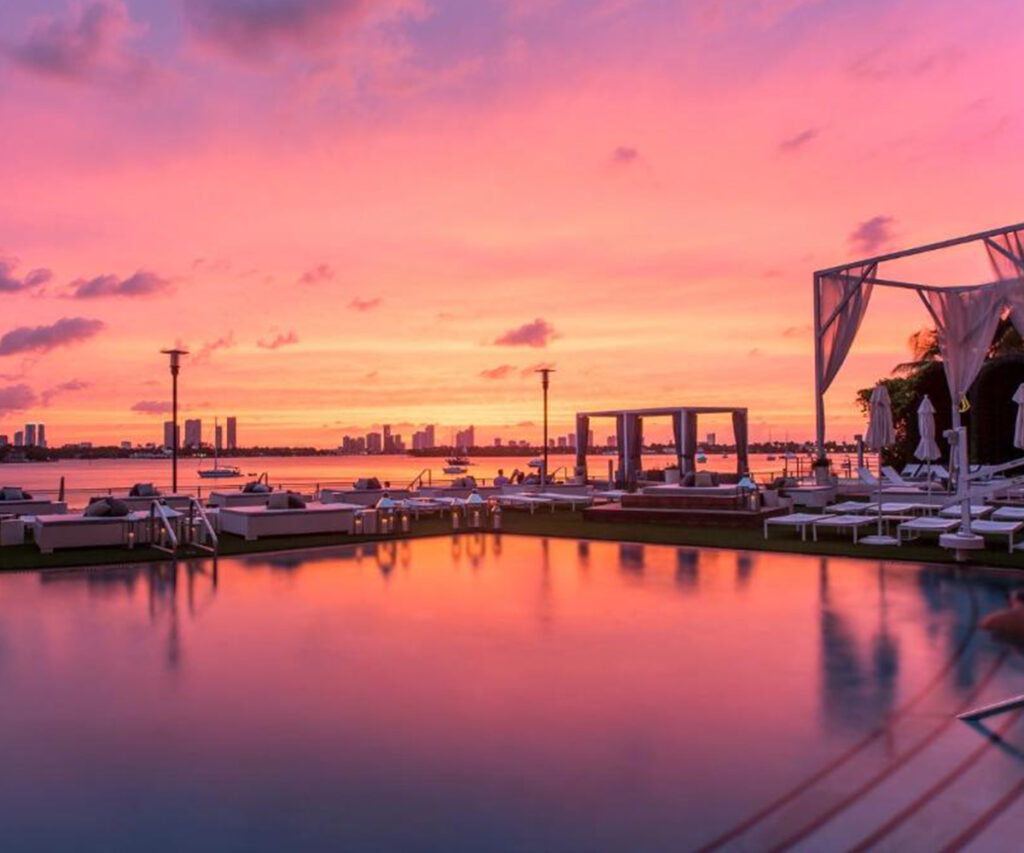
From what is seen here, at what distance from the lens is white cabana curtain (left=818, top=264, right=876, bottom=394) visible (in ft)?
54.3

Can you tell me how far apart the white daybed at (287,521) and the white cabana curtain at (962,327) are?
12.8 metres

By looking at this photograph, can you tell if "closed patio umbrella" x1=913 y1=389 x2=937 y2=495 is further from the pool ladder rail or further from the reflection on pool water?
the pool ladder rail

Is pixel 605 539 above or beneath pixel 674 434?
beneath

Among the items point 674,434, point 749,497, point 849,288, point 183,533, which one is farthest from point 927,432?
point 183,533

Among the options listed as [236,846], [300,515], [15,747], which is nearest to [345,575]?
[300,515]

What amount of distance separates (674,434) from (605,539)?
12641mm

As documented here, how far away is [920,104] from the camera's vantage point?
12492 mm

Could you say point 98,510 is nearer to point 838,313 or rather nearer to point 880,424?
point 880,424

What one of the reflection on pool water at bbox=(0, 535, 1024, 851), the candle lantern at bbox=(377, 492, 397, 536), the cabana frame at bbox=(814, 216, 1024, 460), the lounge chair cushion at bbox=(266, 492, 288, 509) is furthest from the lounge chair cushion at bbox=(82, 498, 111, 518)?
the cabana frame at bbox=(814, 216, 1024, 460)

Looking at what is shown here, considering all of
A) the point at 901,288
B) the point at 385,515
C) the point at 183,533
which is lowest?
the point at 183,533

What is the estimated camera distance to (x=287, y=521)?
12.4 meters

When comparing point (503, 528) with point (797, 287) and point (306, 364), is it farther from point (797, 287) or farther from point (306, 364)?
point (306, 364)

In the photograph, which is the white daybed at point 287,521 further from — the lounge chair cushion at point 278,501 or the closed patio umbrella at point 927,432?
the closed patio umbrella at point 927,432

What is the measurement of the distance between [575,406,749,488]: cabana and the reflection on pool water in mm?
16173
